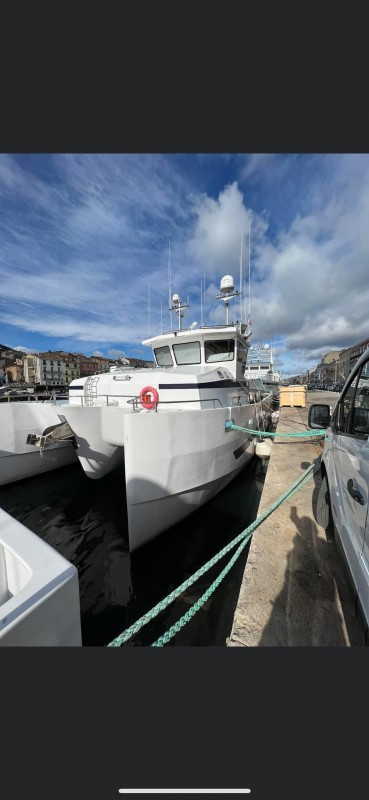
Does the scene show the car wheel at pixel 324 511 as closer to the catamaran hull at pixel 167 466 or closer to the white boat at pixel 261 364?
the catamaran hull at pixel 167 466

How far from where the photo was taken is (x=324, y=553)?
8.46ft

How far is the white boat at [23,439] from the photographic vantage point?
6984 millimetres

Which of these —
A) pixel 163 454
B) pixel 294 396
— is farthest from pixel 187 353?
pixel 294 396

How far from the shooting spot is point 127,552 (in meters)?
4.31

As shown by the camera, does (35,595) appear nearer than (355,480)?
Yes

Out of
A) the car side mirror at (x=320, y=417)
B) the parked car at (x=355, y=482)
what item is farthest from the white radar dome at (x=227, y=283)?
the parked car at (x=355, y=482)

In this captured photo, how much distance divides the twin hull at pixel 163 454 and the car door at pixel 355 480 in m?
2.31

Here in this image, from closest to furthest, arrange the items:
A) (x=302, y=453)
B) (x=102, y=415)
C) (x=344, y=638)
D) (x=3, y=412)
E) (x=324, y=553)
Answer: (x=344, y=638)
(x=324, y=553)
(x=102, y=415)
(x=302, y=453)
(x=3, y=412)

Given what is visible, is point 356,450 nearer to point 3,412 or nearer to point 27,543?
point 27,543

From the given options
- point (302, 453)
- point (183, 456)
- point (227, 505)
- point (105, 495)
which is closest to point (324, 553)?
point (183, 456)

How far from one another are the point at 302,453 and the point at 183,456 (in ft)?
11.5

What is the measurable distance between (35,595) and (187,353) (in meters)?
6.13

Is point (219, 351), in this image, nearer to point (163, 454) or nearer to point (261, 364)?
point (163, 454)

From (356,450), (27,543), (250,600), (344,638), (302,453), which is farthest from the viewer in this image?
(302,453)
